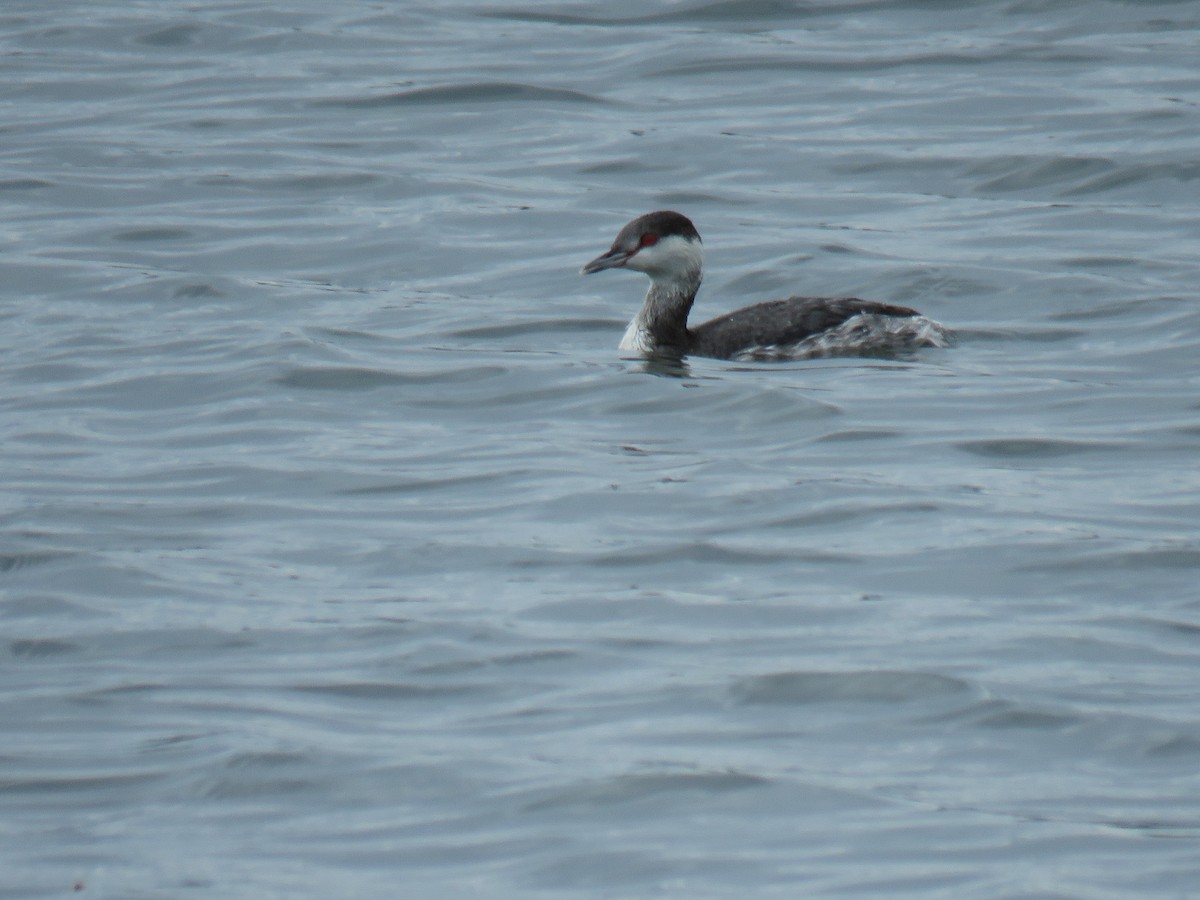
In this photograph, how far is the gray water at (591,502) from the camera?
225 inches

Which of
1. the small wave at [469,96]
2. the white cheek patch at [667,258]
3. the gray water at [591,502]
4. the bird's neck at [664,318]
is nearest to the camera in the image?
the gray water at [591,502]

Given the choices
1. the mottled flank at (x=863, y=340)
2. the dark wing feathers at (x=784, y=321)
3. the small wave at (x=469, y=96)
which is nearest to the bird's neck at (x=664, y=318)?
the dark wing feathers at (x=784, y=321)

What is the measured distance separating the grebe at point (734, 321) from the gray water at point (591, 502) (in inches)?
10.5

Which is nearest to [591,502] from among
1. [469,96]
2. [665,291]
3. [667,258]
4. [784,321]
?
[784,321]

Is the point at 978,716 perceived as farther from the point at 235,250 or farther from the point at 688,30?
the point at 688,30

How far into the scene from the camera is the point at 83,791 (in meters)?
5.99

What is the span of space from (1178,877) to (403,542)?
3.87 meters

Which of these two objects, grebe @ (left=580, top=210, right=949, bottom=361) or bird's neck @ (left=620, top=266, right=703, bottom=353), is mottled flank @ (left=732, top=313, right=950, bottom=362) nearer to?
grebe @ (left=580, top=210, right=949, bottom=361)

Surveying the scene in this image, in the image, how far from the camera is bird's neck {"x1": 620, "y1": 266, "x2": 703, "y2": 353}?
12.2 metres

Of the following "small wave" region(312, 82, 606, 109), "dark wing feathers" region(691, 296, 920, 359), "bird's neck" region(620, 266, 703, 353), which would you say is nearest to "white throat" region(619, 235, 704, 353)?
"bird's neck" region(620, 266, 703, 353)

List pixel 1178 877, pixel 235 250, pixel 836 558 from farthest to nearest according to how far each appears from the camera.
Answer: pixel 235 250 → pixel 836 558 → pixel 1178 877

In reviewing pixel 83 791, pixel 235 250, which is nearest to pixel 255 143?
pixel 235 250

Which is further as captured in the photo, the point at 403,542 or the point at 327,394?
the point at 327,394

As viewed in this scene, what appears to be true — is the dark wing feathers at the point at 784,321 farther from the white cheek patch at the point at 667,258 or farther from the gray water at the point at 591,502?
the white cheek patch at the point at 667,258
